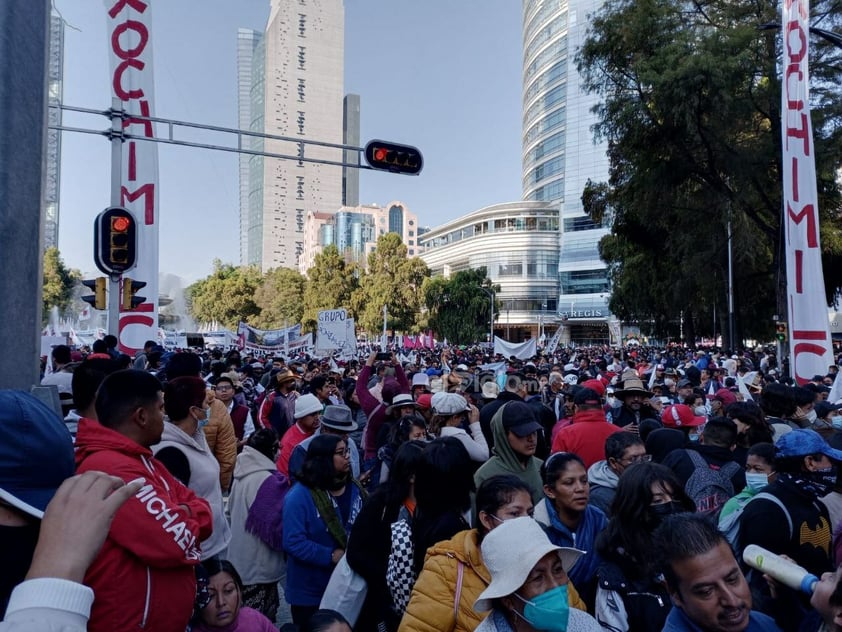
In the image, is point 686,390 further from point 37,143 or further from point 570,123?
point 570,123

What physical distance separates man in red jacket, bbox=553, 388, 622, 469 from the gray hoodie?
724 millimetres

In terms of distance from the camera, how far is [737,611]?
6.44ft

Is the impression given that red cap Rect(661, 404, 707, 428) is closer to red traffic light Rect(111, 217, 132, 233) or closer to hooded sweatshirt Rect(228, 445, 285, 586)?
hooded sweatshirt Rect(228, 445, 285, 586)

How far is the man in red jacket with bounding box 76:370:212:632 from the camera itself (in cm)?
176

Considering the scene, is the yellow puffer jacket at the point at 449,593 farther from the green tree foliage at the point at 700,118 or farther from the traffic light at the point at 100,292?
the green tree foliage at the point at 700,118

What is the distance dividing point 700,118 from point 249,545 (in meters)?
23.0

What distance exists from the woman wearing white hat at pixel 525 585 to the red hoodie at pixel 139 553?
0.95 m

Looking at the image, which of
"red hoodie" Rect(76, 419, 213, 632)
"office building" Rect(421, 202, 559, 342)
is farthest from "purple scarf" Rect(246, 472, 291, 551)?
"office building" Rect(421, 202, 559, 342)

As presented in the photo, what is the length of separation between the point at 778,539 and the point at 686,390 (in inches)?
227

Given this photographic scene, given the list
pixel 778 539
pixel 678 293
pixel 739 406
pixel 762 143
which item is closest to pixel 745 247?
pixel 678 293

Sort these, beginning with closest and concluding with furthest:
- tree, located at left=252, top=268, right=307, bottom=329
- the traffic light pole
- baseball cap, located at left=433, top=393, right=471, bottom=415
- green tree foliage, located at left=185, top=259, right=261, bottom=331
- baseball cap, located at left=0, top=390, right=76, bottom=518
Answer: baseball cap, located at left=0, top=390, right=76, bottom=518, baseball cap, located at left=433, top=393, right=471, bottom=415, the traffic light pole, tree, located at left=252, top=268, right=307, bottom=329, green tree foliage, located at left=185, top=259, right=261, bottom=331

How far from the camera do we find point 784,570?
178 cm

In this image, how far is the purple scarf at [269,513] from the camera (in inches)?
147

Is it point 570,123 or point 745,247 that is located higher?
point 570,123
